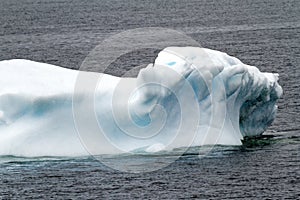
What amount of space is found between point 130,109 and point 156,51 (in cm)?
2088

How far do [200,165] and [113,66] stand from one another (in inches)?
641

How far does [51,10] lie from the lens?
6931 centimetres

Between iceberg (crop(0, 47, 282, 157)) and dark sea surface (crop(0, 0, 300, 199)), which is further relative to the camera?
iceberg (crop(0, 47, 282, 157))

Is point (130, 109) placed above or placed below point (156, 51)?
below

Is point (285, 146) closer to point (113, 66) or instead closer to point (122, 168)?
point (122, 168)

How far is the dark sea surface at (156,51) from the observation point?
62.8ft

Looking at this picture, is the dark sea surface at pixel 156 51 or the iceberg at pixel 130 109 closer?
the dark sea surface at pixel 156 51

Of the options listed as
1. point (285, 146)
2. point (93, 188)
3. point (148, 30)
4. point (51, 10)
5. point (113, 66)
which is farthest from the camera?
point (51, 10)

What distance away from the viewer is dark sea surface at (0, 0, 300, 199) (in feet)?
62.8

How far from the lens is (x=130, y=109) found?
2045cm

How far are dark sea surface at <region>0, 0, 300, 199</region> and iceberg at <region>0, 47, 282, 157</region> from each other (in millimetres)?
273

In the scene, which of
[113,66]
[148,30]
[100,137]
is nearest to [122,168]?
[100,137]

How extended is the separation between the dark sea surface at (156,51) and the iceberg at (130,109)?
0.27 metres

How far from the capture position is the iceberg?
20.3 meters
